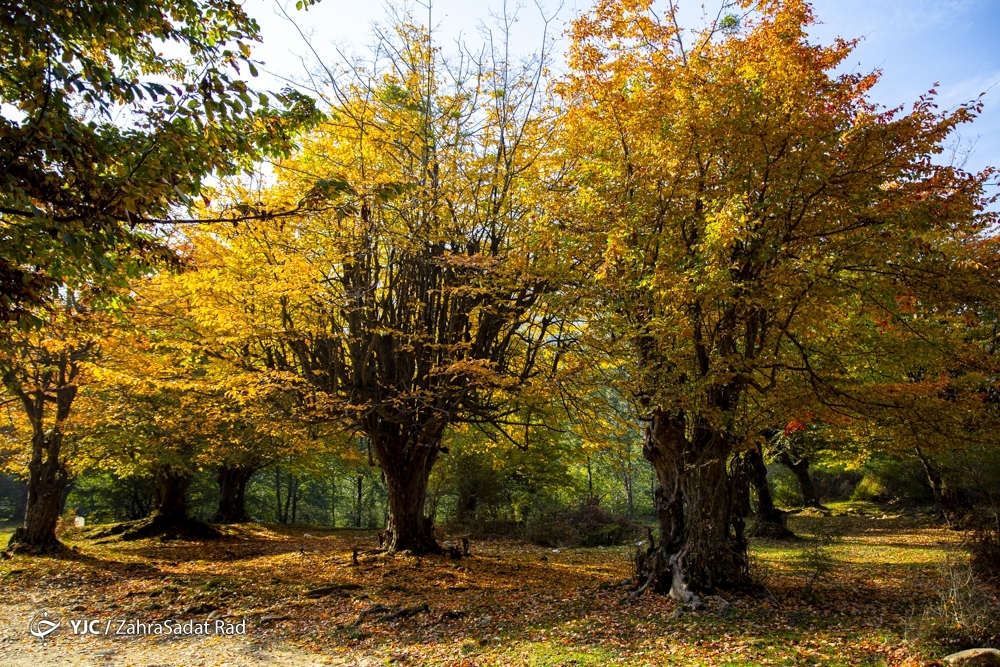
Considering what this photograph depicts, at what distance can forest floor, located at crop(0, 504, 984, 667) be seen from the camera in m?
6.53

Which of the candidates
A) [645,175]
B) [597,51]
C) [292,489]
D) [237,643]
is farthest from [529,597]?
[292,489]

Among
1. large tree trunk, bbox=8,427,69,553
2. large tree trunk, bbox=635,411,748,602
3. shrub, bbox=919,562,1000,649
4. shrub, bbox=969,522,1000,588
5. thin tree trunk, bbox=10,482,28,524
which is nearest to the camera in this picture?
shrub, bbox=919,562,1000,649

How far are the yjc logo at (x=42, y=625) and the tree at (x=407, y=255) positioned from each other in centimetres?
494

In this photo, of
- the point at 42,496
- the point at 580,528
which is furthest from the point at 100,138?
the point at 580,528

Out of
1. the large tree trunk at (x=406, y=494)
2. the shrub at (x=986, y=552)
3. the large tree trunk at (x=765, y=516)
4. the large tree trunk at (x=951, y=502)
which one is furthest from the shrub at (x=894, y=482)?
the large tree trunk at (x=406, y=494)

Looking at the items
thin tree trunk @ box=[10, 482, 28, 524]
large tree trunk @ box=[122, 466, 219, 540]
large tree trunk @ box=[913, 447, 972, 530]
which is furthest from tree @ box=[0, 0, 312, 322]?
thin tree trunk @ box=[10, 482, 28, 524]

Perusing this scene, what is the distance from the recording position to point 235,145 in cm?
475

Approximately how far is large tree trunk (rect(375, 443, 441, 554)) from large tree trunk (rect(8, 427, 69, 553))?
820cm

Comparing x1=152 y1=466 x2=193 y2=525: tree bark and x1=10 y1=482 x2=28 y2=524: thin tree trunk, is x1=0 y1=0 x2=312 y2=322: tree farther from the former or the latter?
x1=10 y1=482 x2=28 y2=524: thin tree trunk

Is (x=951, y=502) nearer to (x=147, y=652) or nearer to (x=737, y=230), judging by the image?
(x=737, y=230)

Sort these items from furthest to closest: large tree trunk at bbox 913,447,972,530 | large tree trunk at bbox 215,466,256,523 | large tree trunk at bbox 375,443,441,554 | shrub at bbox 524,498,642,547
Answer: large tree trunk at bbox 215,466,256,523 < shrub at bbox 524,498,642,547 < large tree trunk at bbox 913,447,972,530 < large tree trunk at bbox 375,443,441,554

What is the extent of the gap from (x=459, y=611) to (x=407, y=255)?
21.3 ft

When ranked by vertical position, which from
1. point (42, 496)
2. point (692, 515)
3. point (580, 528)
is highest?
point (692, 515)

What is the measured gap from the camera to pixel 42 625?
28.2ft
